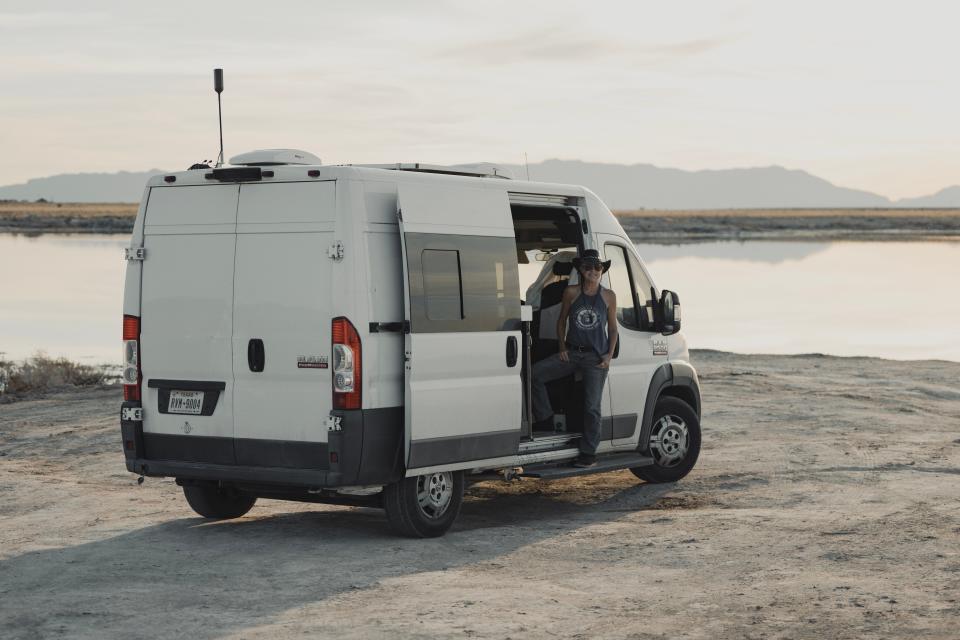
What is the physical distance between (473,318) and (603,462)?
7.58 feet

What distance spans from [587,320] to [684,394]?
1.93m

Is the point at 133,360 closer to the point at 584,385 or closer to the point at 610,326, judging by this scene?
the point at 584,385

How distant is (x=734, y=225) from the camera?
118812mm

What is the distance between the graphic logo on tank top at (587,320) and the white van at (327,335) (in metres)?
0.77

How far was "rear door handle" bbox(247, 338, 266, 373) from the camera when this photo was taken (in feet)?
30.3

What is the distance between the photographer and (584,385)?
11.1 m

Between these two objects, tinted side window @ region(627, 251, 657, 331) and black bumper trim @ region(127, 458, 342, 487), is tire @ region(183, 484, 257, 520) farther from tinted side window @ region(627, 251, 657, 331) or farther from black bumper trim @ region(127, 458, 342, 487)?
tinted side window @ region(627, 251, 657, 331)

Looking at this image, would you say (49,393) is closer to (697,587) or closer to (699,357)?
(699,357)

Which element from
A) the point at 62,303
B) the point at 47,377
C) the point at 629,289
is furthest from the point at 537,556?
the point at 62,303

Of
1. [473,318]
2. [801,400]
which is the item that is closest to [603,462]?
[473,318]

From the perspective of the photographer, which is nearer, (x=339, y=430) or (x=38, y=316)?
(x=339, y=430)

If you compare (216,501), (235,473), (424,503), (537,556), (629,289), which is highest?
(629,289)

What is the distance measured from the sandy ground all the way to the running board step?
0.33 metres

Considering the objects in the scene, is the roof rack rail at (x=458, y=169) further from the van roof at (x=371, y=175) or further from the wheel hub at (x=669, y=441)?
the wheel hub at (x=669, y=441)
